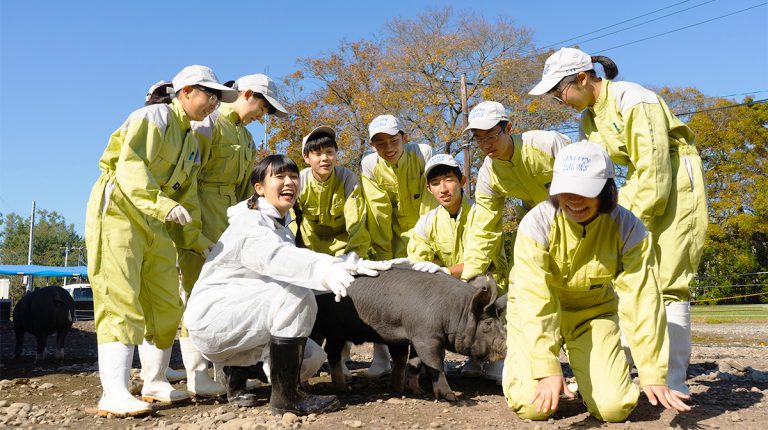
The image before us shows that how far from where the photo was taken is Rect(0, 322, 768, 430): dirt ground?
3885 millimetres

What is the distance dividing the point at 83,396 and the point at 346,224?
253 centimetres

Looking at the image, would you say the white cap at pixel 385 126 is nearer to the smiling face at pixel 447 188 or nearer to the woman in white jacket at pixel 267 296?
the smiling face at pixel 447 188

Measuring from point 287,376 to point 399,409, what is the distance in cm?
75

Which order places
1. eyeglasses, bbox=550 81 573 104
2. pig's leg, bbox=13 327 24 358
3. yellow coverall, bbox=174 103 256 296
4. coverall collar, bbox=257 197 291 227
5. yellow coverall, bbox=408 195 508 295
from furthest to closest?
pig's leg, bbox=13 327 24 358
yellow coverall, bbox=408 195 508 295
yellow coverall, bbox=174 103 256 296
eyeglasses, bbox=550 81 573 104
coverall collar, bbox=257 197 291 227

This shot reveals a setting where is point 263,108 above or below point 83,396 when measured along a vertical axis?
above

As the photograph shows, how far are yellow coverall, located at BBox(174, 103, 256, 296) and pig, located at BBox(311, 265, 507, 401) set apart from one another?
1.17 metres

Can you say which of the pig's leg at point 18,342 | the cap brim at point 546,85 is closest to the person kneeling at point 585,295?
the cap brim at point 546,85

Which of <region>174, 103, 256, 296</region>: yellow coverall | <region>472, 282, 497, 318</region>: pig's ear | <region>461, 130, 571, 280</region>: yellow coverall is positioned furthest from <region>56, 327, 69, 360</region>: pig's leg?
<region>472, 282, 497, 318</region>: pig's ear

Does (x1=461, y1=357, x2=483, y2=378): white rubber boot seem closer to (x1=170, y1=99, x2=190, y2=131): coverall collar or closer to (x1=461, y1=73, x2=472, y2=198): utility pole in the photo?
(x1=170, y1=99, x2=190, y2=131): coverall collar

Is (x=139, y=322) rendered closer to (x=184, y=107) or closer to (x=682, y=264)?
(x=184, y=107)

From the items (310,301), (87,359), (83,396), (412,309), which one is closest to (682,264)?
(412,309)

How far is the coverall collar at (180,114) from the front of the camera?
4996mm

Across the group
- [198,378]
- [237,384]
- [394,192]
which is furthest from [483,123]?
[198,378]

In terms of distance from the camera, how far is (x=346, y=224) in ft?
20.5
